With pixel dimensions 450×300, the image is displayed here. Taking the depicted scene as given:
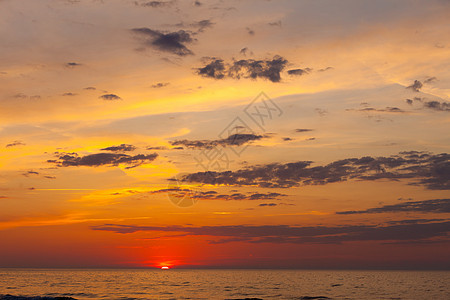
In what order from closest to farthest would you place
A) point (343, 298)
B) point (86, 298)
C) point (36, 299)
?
point (36, 299) → point (86, 298) → point (343, 298)

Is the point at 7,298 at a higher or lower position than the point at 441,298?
higher

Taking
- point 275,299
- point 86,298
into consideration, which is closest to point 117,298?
point 86,298

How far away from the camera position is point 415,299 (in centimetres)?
10612

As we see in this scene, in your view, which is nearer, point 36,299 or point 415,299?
point 36,299

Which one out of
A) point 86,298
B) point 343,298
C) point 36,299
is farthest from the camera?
point 343,298

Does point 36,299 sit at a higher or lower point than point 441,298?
higher

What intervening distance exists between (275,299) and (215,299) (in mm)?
13245

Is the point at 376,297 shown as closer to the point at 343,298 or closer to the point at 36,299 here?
the point at 343,298

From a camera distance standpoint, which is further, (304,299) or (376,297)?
(376,297)

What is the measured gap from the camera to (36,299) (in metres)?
78.2

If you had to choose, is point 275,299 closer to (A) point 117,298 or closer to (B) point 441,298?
Answer: (A) point 117,298

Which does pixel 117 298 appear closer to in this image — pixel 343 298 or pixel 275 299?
pixel 275 299

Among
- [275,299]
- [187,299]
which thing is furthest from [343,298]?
[187,299]

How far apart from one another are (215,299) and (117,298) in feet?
70.4
